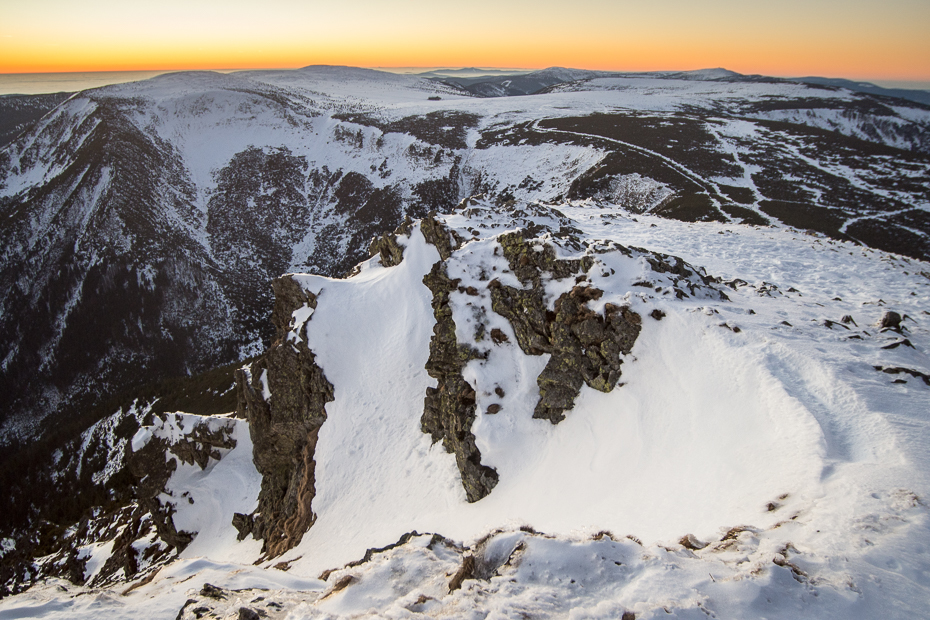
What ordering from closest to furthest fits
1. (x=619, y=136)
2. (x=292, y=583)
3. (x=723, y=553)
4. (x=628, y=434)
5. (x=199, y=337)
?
(x=723, y=553) → (x=292, y=583) → (x=628, y=434) → (x=199, y=337) → (x=619, y=136)

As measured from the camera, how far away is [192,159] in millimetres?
94125

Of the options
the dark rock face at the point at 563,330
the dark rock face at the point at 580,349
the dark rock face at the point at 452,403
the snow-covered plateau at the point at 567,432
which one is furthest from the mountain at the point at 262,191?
the dark rock face at the point at 452,403

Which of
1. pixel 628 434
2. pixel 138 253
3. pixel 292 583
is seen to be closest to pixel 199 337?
pixel 138 253

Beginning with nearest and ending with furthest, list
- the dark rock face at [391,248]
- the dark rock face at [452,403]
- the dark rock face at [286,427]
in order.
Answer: the dark rock face at [452,403] < the dark rock face at [286,427] < the dark rock face at [391,248]

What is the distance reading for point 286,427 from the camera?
22.5 metres

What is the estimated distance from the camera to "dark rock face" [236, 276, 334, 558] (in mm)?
20562

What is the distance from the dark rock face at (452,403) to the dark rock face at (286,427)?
6.10 meters

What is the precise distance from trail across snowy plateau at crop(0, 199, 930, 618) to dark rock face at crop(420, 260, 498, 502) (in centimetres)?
39

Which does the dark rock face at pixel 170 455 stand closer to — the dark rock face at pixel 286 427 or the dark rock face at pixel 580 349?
the dark rock face at pixel 286 427

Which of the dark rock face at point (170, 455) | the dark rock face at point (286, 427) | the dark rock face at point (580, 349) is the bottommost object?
the dark rock face at point (170, 455)

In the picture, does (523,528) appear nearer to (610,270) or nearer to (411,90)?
(610,270)

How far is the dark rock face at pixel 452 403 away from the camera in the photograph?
50.2 ft

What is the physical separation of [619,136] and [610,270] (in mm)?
72551

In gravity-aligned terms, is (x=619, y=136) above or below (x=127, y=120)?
below
